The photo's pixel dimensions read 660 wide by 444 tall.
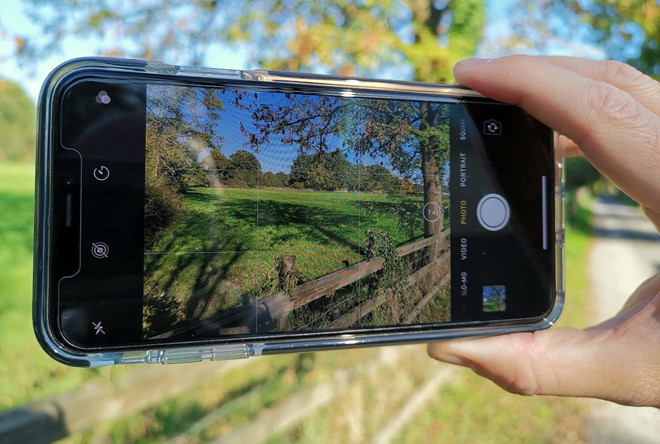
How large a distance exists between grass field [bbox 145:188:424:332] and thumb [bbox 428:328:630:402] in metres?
0.44

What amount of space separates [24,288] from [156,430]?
0.89m

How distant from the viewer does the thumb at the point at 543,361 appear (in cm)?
123

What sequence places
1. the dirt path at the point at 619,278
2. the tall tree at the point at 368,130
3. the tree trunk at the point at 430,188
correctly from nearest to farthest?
1. the tall tree at the point at 368,130
2. the tree trunk at the point at 430,188
3. the dirt path at the point at 619,278

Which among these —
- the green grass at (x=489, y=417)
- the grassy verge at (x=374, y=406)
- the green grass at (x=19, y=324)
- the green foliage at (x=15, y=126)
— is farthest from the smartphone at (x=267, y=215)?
the green grass at (x=489, y=417)

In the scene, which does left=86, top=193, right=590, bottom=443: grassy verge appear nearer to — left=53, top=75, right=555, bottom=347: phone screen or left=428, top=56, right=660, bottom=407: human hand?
left=53, top=75, right=555, bottom=347: phone screen

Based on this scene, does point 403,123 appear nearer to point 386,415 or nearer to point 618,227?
point 386,415

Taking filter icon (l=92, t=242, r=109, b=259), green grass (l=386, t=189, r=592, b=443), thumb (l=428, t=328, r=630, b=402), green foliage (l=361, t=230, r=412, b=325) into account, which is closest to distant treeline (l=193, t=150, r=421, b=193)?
green foliage (l=361, t=230, r=412, b=325)

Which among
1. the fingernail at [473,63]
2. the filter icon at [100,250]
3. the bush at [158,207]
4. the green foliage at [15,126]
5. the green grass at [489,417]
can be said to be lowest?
the green grass at [489,417]

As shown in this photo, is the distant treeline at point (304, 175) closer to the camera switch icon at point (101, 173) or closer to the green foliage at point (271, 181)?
the green foliage at point (271, 181)

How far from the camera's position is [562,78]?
4.11 feet

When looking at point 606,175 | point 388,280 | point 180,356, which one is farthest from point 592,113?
point 180,356

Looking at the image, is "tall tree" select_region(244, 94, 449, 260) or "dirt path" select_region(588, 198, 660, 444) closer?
"tall tree" select_region(244, 94, 449, 260)

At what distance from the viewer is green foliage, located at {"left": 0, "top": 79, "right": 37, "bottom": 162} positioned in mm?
2477

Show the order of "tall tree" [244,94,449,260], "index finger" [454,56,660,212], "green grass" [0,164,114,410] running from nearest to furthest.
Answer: "index finger" [454,56,660,212]
"tall tree" [244,94,449,260]
"green grass" [0,164,114,410]
